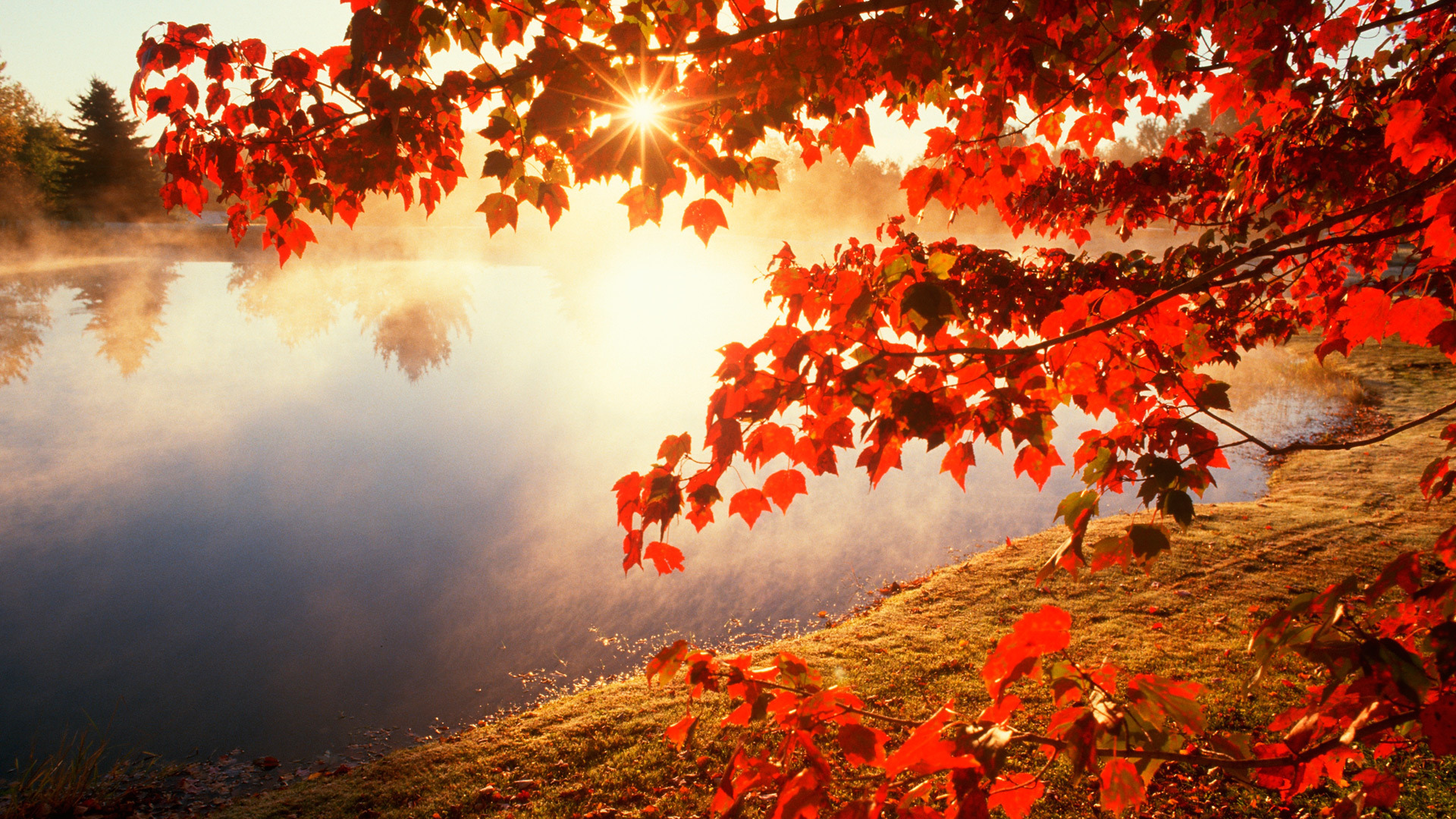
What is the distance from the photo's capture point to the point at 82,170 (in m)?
32.8

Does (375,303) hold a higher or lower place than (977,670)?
higher

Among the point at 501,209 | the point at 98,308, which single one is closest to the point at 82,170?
the point at 98,308

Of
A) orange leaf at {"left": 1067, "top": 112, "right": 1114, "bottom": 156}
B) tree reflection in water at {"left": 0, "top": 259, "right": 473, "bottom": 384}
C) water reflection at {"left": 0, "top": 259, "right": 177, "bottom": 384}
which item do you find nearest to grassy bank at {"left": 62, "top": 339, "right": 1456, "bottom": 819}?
orange leaf at {"left": 1067, "top": 112, "right": 1114, "bottom": 156}

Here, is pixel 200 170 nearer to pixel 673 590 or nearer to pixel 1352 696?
pixel 1352 696

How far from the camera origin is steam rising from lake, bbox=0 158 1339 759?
201 inches

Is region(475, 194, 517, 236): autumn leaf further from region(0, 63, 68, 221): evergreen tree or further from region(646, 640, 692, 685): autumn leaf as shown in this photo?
region(0, 63, 68, 221): evergreen tree

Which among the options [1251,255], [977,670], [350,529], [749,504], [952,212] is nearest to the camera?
[1251,255]

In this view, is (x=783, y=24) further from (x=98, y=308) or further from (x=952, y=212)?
(x=98, y=308)

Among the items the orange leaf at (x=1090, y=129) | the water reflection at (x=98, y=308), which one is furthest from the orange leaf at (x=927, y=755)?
the water reflection at (x=98, y=308)

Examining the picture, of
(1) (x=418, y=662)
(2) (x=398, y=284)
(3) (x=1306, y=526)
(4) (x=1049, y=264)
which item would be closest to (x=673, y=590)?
(1) (x=418, y=662)

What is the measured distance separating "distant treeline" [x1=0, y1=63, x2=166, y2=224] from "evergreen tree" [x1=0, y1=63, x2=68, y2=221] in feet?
0.11

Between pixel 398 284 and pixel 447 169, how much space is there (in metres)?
27.7

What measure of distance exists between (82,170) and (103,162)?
3.61 feet

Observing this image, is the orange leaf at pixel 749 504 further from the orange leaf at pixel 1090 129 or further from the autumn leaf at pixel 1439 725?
the orange leaf at pixel 1090 129
